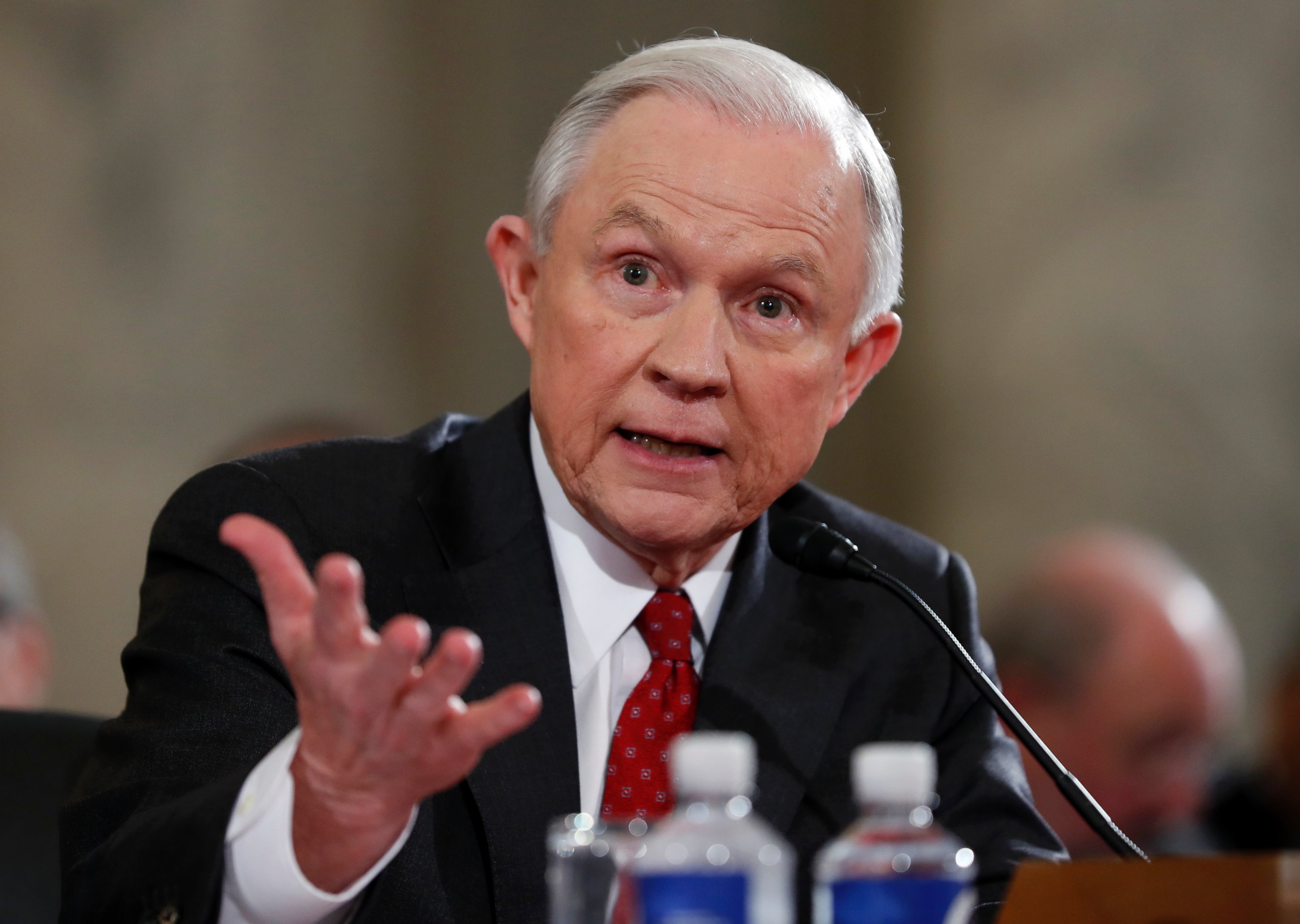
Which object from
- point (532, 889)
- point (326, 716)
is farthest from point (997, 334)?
point (326, 716)

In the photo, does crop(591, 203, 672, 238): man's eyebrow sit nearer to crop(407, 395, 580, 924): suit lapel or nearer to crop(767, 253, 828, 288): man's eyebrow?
crop(767, 253, 828, 288): man's eyebrow

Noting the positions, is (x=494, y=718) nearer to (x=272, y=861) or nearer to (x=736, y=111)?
(x=272, y=861)

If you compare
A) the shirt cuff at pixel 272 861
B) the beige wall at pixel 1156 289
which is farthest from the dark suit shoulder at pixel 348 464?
the beige wall at pixel 1156 289

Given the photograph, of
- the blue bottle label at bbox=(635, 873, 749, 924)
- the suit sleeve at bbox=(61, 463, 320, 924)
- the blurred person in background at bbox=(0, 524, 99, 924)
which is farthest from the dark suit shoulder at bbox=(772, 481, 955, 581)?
the blue bottle label at bbox=(635, 873, 749, 924)

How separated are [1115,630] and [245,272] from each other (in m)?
2.60

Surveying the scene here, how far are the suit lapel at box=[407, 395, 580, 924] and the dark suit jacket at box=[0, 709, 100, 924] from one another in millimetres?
514

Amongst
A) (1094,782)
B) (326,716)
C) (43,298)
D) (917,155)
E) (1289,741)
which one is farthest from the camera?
(917,155)

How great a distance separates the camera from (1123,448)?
4.25 m

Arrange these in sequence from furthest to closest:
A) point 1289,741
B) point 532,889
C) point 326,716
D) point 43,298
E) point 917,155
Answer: point 917,155 < point 43,298 < point 1289,741 < point 532,889 < point 326,716

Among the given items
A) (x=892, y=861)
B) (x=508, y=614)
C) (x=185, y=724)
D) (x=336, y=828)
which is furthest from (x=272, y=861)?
(x=508, y=614)

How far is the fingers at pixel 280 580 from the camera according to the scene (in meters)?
1.11

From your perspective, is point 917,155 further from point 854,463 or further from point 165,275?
point 165,275

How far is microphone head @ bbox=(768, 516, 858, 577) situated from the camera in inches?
64.9

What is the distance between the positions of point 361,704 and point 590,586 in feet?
2.99
